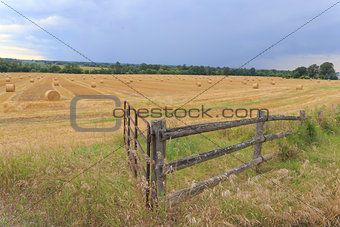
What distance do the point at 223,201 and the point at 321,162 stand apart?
4.06 m

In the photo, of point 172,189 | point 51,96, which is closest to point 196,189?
point 172,189

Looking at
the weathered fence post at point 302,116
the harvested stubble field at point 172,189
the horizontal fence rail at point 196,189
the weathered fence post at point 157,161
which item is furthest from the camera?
the weathered fence post at point 302,116

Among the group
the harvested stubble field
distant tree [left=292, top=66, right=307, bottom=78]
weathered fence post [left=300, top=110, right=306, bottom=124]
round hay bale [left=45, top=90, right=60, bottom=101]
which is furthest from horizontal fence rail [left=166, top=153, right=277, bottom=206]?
distant tree [left=292, top=66, right=307, bottom=78]

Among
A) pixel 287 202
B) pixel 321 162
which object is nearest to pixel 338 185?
pixel 287 202

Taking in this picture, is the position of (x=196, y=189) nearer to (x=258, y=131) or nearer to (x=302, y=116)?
(x=258, y=131)

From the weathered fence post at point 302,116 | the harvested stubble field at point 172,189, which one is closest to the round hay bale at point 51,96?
the harvested stubble field at point 172,189

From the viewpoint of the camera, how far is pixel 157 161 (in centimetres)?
314

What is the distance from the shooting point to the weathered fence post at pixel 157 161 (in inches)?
121

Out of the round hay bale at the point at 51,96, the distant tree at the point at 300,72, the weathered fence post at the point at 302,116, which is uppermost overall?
the distant tree at the point at 300,72

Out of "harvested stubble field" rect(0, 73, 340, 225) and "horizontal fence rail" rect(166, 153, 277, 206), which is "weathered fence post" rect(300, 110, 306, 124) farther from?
"horizontal fence rail" rect(166, 153, 277, 206)

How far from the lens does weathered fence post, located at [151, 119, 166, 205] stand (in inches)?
121

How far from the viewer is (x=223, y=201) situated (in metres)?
3.14

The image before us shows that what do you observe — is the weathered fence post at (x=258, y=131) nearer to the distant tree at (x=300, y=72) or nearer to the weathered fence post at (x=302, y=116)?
the weathered fence post at (x=302, y=116)

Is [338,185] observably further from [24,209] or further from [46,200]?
[24,209]
